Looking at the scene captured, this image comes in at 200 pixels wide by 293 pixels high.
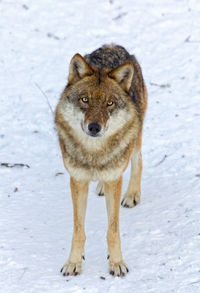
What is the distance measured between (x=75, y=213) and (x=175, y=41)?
21.0ft

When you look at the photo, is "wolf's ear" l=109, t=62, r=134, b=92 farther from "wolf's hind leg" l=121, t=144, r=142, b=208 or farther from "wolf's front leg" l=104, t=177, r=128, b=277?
"wolf's hind leg" l=121, t=144, r=142, b=208

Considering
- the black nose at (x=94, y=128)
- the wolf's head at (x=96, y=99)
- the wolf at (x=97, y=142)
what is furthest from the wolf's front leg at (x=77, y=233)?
the black nose at (x=94, y=128)

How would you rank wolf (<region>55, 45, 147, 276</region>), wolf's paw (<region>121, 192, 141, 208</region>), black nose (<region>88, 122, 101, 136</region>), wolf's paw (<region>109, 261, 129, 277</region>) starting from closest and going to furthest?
black nose (<region>88, 122, 101, 136</region>)
wolf (<region>55, 45, 147, 276</region>)
wolf's paw (<region>109, 261, 129, 277</region>)
wolf's paw (<region>121, 192, 141, 208</region>)

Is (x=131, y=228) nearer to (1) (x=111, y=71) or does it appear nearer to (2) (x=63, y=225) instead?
(2) (x=63, y=225)

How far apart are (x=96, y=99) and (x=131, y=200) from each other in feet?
7.13

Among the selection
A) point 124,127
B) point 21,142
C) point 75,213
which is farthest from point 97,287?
point 21,142

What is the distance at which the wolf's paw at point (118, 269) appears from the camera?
510 cm

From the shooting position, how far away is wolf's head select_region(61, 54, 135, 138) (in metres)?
4.73

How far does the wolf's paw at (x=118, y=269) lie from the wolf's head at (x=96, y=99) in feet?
4.38

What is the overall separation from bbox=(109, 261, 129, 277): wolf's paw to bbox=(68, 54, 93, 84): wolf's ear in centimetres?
191

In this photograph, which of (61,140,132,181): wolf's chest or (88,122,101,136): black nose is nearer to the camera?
(88,122,101,136): black nose

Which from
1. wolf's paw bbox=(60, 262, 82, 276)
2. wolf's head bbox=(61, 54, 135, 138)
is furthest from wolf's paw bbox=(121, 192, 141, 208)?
wolf's head bbox=(61, 54, 135, 138)

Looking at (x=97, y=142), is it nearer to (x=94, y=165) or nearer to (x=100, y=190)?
(x=94, y=165)

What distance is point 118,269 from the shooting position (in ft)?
16.8
